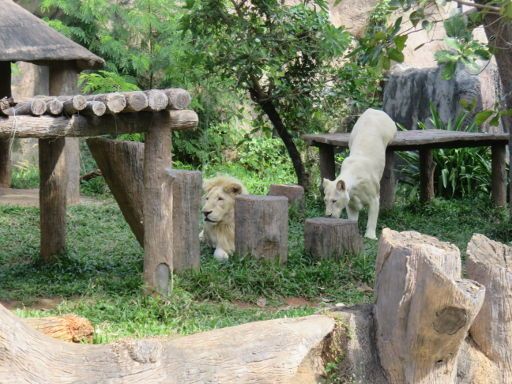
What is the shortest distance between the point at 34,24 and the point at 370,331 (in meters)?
6.73

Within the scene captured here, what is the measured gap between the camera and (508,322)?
4352 millimetres

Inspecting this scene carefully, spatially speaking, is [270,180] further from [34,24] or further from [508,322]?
[508,322]

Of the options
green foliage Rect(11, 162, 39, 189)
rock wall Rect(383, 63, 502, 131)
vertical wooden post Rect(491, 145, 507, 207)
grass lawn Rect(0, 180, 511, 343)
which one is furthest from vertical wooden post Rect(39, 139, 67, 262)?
rock wall Rect(383, 63, 502, 131)

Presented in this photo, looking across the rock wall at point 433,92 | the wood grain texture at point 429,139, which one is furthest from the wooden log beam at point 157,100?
the rock wall at point 433,92

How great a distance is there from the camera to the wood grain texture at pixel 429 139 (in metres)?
11.1

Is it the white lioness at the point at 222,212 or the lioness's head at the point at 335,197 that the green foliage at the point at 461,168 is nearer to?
the lioness's head at the point at 335,197

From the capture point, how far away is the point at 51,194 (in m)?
7.76

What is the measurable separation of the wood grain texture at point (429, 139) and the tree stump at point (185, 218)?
4.43m

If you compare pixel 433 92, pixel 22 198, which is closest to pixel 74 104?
pixel 22 198

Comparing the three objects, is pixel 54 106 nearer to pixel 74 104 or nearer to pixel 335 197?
pixel 74 104

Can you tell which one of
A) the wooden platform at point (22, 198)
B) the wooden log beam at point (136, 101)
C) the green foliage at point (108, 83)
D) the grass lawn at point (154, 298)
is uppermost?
the green foliage at point (108, 83)

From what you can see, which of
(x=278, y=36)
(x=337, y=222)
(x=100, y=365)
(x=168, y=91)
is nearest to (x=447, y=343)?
(x=100, y=365)

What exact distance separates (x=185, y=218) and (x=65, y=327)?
80.6 inches

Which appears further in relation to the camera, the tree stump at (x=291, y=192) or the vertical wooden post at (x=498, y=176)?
the vertical wooden post at (x=498, y=176)
